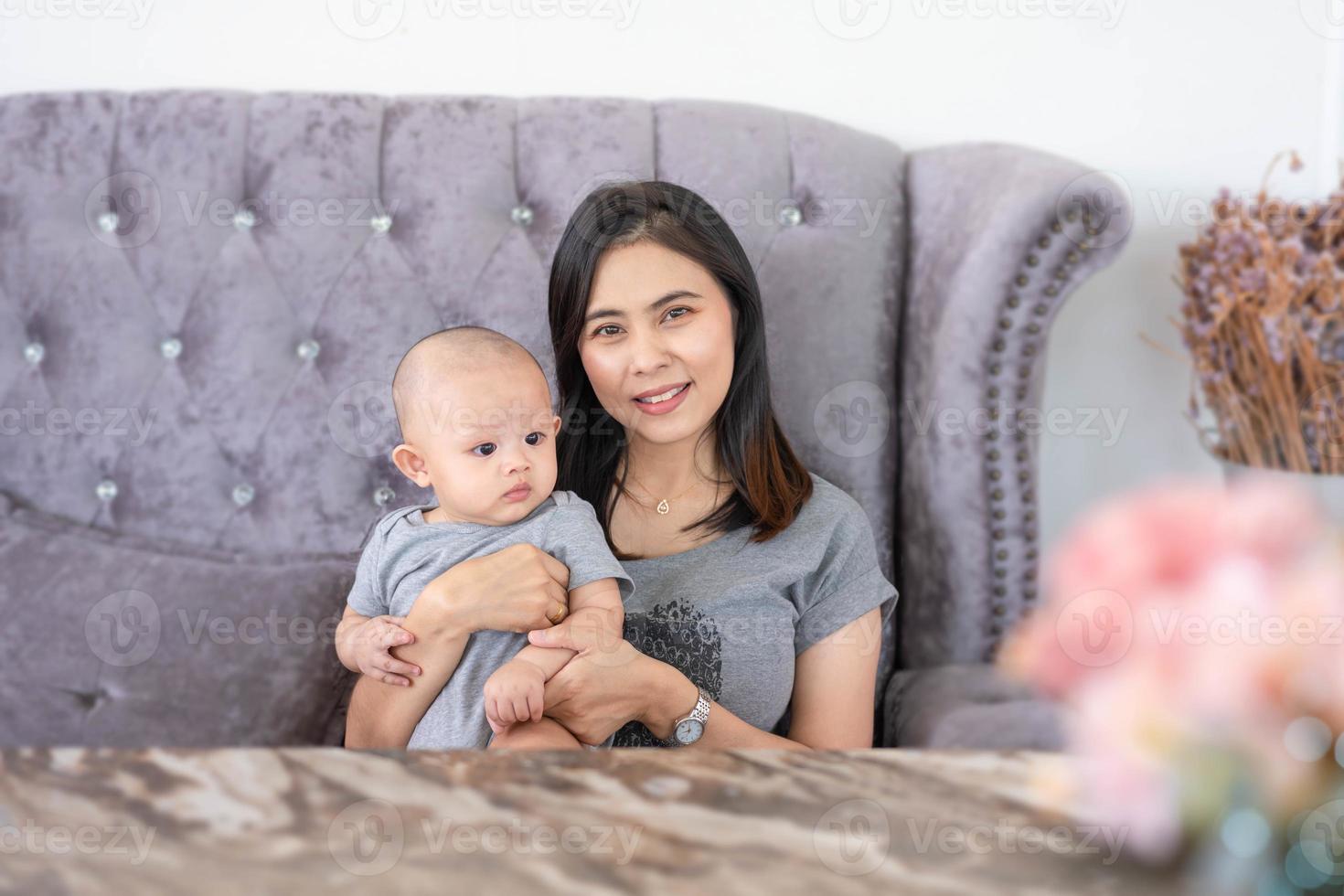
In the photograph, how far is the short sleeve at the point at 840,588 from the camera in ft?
5.00

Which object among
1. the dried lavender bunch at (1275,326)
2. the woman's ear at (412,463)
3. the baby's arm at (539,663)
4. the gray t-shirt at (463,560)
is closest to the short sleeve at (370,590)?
the gray t-shirt at (463,560)

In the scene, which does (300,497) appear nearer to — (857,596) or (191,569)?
(191,569)

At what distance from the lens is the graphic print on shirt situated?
1.49 meters

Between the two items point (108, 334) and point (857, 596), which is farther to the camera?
point (108, 334)

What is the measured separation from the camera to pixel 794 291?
71.9 inches

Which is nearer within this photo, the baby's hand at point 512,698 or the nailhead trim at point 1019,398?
the baby's hand at point 512,698

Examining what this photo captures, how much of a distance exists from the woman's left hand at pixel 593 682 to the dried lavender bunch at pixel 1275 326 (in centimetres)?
125

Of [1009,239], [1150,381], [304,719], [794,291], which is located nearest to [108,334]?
[304,719]

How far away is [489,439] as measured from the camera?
1373 mm

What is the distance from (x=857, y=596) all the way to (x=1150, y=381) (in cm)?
110

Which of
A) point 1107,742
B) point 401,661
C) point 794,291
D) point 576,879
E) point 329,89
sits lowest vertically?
point 401,661

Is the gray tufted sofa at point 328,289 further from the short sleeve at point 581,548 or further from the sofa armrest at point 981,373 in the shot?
the short sleeve at point 581,548

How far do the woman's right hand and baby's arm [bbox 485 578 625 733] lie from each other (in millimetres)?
32

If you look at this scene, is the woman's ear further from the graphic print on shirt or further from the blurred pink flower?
the blurred pink flower
